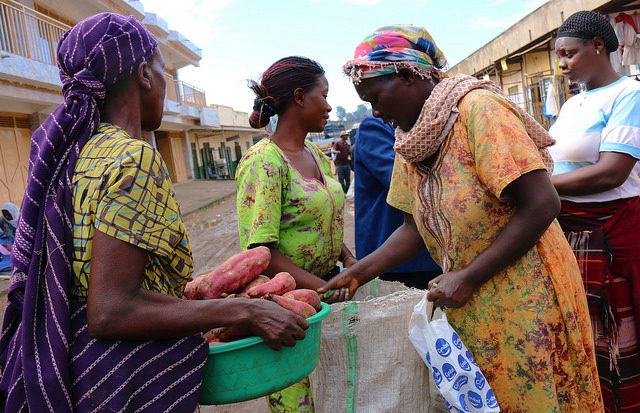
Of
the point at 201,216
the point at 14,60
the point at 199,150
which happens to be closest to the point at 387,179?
the point at 14,60

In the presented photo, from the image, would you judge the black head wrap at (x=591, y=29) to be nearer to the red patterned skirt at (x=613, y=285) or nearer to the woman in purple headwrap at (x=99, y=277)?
the red patterned skirt at (x=613, y=285)

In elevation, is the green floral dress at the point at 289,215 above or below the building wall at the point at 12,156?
below

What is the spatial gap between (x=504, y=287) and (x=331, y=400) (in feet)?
2.78

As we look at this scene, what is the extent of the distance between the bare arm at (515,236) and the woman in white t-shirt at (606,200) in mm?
1003

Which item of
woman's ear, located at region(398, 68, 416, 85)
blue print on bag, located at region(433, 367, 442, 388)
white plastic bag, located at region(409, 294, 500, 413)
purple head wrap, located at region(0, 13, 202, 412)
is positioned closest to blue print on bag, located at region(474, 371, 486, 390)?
white plastic bag, located at region(409, 294, 500, 413)

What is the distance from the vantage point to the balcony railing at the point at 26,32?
10492 millimetres

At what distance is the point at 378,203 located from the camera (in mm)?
2689

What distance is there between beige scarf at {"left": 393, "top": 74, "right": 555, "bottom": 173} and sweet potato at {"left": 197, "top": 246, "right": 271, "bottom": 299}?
0.66 meters

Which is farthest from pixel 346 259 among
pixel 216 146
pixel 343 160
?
pixel 216 146

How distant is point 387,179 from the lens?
2.59m

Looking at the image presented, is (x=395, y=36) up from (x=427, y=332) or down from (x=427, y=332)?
up

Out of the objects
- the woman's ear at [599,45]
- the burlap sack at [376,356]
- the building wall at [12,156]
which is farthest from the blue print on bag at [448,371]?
the building wall at [12,156]

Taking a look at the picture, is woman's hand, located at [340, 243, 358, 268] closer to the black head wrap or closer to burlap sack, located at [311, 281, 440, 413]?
burlap sack, located at [311, 281, 440, 413]

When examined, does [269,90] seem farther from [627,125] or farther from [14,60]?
[14,60]
